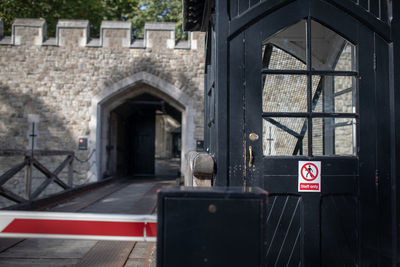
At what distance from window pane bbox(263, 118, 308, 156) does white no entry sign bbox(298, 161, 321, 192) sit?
131 millimetres

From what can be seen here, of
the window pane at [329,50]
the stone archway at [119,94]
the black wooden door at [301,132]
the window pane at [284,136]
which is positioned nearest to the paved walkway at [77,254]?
the black wooden door at [301,132]

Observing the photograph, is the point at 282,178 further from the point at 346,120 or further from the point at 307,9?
the point at 307,9

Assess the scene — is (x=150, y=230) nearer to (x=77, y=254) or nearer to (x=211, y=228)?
(x=211, y=228)

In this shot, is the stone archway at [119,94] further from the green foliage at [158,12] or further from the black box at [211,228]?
the black box at [211,228]

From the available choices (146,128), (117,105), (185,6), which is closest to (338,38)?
(185,6)

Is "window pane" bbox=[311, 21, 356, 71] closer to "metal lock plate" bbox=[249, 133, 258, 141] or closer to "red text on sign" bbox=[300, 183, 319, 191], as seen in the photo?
"metal lock plate" bbox=[249, 133, 258, 141]

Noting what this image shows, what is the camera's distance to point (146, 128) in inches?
580

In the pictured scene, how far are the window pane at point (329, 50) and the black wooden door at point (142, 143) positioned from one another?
12246 millimetres

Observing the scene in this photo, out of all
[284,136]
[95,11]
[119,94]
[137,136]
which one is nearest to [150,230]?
[284,136]

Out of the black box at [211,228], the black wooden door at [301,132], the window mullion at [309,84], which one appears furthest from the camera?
the window mullion at [309,84]

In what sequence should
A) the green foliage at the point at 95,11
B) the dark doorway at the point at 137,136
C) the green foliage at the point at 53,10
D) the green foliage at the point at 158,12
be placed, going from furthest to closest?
1. the green foliage at the point at 158,12
2. the green foliage at the point at 95,11
3. the green foliage at the point at 53,10
4. the dark doorway at the point at 137,136

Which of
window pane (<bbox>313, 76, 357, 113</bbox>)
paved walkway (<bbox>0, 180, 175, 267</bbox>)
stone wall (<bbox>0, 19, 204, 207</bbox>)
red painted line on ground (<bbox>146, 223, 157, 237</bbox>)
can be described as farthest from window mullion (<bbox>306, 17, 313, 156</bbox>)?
stone wall (<bbox>0, 19, 204, 207</bbox>)

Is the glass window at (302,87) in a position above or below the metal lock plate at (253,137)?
above

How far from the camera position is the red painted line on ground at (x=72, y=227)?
5.63 feet
